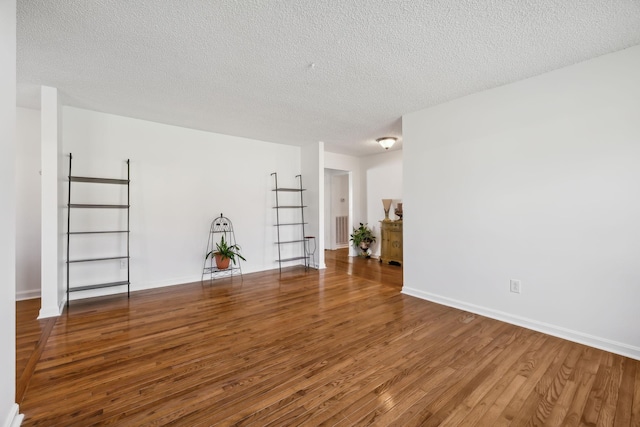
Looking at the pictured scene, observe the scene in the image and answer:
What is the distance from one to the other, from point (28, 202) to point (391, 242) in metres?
5.95

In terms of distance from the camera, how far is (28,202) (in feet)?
12.0

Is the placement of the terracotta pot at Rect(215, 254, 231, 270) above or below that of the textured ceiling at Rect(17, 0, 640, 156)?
below

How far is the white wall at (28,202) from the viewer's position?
142 inches

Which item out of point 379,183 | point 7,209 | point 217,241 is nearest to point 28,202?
point 217,241

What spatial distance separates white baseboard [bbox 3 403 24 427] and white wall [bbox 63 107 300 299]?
263 centimetres

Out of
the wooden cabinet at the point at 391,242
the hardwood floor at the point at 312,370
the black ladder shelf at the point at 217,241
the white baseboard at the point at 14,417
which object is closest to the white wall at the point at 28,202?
the hardwood floor at the point at 312,370

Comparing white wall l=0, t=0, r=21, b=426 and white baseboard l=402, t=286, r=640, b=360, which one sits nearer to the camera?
white wall l=0, t=0, r=21, b=426

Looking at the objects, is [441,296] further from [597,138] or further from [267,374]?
[267,374]

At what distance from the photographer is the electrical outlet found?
284 cm

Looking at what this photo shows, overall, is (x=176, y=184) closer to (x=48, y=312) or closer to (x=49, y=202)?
(x=49, y=202)

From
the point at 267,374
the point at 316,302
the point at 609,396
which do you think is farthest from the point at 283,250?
the point at 609,396

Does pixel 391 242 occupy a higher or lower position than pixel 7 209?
lower

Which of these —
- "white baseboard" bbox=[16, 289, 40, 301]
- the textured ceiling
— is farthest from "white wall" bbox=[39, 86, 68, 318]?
"white baseboard" bbox=[16, 289, 40, 301]

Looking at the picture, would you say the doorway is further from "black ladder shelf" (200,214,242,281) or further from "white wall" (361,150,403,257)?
"black ladder shelf" (200,214,242,281)
